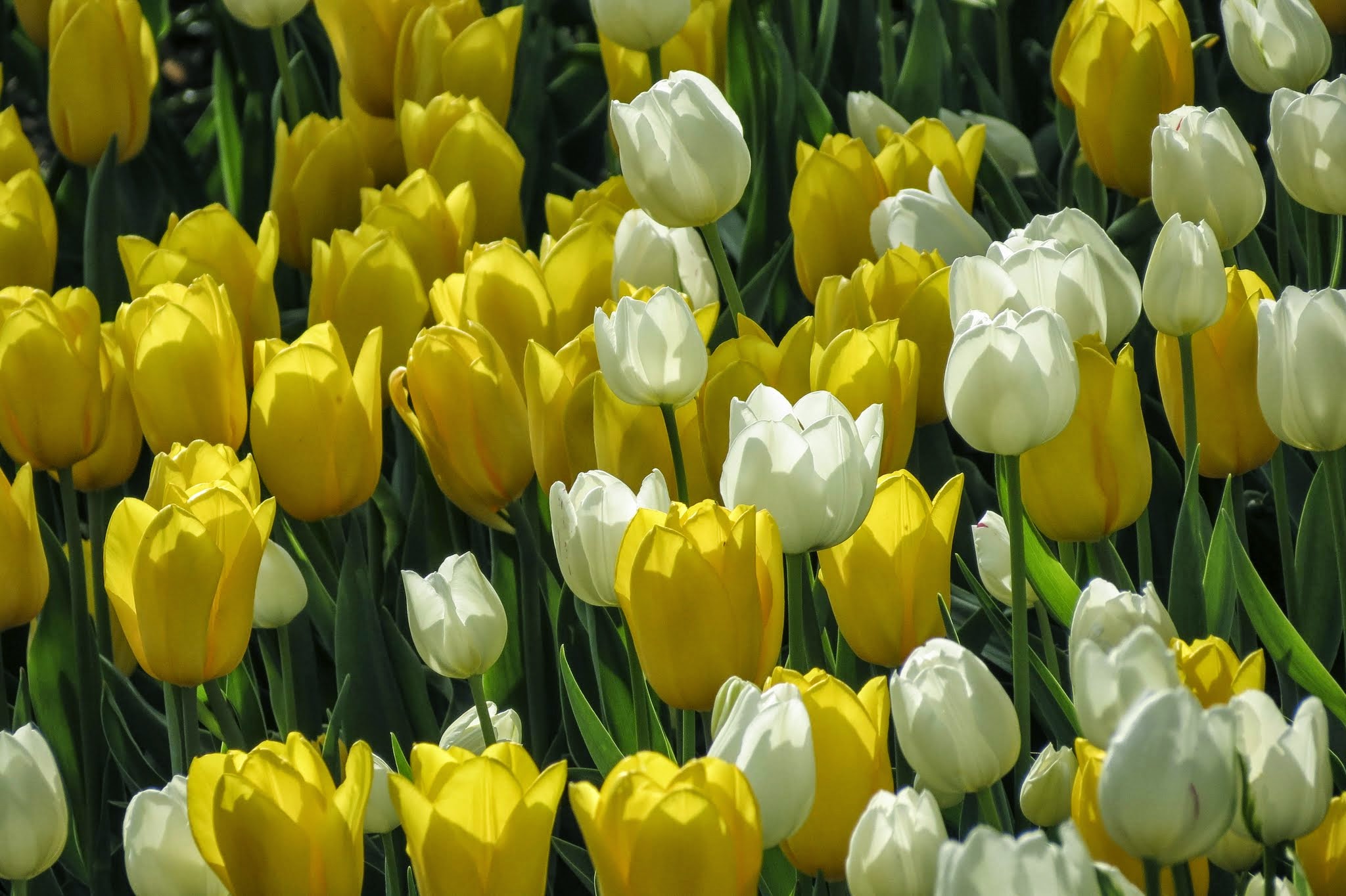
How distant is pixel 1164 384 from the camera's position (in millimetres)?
1094

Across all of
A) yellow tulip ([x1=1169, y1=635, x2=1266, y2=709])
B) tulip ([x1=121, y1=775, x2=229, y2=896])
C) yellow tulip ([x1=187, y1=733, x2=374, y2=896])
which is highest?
yellow tulip ([x1=1169, y1=635, x2=1266, y2=709])

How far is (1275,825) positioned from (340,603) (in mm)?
646

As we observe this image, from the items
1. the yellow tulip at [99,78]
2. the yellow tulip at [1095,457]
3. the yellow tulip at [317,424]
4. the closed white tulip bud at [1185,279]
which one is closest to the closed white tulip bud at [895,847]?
the yellow tulip at [1095,457]

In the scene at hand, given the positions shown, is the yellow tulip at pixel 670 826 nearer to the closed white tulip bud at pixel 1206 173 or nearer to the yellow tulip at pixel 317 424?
the yellow tulip at pixel 317 424

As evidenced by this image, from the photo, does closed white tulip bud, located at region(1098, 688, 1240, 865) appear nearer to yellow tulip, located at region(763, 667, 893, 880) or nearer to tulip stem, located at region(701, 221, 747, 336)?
yellow tulip, located at region(763, 667, 893, 880)

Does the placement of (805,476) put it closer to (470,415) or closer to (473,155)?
(470,415)

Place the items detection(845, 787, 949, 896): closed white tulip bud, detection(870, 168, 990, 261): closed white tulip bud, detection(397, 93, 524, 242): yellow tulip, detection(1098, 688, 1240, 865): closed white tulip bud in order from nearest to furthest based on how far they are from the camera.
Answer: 1. detection(1098, 688, 1240, 865): closed white tulip bud
2. detection(845, 787, 949, 896): closed white tulip bud
3. detection(870, 168, 990, 261): closed white tulip bud
4. detection(397, 93, 524, 242): yellow tulip

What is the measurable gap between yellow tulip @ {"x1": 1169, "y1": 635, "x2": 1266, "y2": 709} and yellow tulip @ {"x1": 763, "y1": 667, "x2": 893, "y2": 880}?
14 cm

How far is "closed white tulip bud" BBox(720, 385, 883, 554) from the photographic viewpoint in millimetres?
844

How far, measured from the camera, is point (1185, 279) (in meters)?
0.98

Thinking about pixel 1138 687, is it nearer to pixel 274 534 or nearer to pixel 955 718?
pixel 955 718

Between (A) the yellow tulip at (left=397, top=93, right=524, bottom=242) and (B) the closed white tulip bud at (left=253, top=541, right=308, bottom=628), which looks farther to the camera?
(A) the yellow tulip at (left=397, top=93, right=524, bottom=242)

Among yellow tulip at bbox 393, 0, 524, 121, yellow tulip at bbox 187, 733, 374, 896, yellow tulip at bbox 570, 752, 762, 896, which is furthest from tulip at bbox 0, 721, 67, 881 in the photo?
yellow tulip at bbox 393, 0, 524, 121

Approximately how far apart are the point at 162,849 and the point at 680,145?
0.58m
